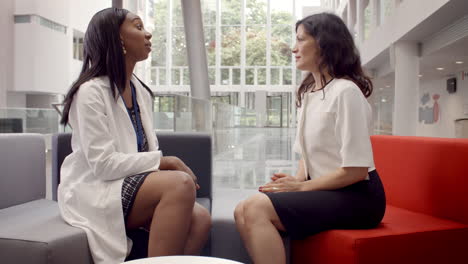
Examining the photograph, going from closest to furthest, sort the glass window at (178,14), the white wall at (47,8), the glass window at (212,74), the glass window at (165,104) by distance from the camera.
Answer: the glass window at (165,104)
the glass window at (178,14)
the white wall at (47,8)
the glass window at (212,74)

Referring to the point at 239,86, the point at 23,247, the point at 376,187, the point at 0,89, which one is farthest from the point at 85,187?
the point at 239,86

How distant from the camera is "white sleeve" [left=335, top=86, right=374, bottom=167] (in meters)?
2.02

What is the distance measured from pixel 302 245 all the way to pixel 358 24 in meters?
20.1

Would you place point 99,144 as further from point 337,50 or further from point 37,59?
point 37,59

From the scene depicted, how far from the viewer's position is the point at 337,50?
2.22 m

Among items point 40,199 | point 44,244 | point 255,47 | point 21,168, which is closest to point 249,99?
point 255,47

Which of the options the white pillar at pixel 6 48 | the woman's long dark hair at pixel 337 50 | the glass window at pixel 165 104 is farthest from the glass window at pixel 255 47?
the woman's long dark hair at pixel 337 50

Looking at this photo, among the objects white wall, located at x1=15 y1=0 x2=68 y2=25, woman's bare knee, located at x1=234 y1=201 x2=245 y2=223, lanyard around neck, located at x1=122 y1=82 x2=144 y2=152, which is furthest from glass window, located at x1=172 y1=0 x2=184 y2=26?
woman's bare knee, located at x1=234 y1=201 x2=245 y2=223

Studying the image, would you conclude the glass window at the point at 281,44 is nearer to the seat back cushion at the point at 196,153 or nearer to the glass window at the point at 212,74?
the glass window at the point at 212,74

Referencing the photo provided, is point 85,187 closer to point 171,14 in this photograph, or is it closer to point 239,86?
point 171,14

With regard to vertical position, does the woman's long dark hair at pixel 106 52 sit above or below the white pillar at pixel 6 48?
below

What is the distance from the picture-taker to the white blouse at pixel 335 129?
2.02m

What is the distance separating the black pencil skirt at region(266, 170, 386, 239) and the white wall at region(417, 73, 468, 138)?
47.5 ft

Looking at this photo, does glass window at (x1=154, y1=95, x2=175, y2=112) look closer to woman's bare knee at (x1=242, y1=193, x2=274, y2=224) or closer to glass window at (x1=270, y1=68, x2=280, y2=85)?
woman's bare knee at (x1=242, y1=193, x2=274, y2=224)
